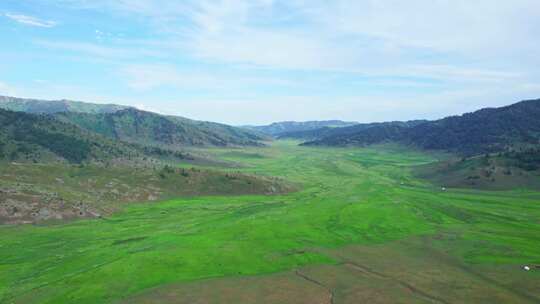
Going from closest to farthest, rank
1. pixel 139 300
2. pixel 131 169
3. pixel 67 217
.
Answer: pixel 139 300 → pixel 67 217 → pixel 131 169

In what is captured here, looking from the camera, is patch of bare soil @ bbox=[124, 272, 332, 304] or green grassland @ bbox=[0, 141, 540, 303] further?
green grassland @ bbox=[0, 141, 540, 303]

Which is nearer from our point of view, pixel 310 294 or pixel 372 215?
pixel 310 294

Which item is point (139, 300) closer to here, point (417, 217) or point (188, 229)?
point (188, 229)

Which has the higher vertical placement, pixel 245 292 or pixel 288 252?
pixel 288 252

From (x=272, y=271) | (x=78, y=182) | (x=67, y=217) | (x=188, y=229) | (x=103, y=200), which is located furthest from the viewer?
(x=78, y=182)

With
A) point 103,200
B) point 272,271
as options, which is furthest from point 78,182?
point 272,271

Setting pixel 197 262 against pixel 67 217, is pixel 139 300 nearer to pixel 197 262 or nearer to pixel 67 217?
pixel 197 262

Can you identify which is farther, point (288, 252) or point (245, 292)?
point (288, 252)

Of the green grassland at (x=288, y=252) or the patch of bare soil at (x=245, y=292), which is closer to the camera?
the patch of bare soil at (x=245, y=292)
